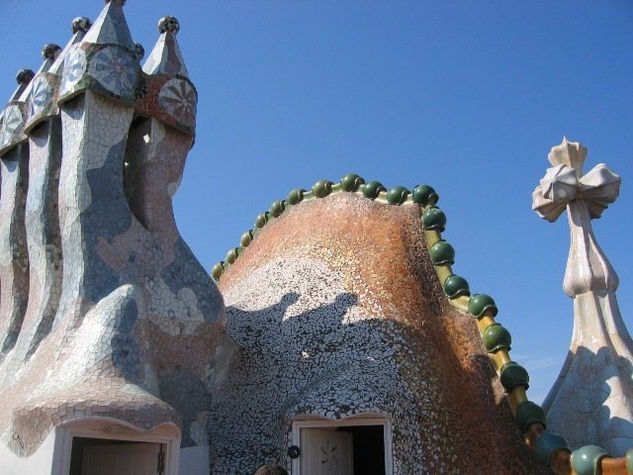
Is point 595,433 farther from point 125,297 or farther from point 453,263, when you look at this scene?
point 125,297

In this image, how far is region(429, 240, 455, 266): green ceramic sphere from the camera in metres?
8.27

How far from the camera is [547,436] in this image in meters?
6.54

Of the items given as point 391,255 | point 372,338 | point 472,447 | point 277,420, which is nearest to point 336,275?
point 391,255

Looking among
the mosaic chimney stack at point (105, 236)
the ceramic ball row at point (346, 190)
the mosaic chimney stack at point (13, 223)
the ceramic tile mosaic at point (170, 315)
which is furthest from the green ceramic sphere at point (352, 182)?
the mosaic chimney stack at point (13, 223)

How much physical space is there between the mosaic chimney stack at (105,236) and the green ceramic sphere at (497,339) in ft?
9.37

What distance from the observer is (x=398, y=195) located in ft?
29.4

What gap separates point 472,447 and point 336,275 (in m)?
2.54

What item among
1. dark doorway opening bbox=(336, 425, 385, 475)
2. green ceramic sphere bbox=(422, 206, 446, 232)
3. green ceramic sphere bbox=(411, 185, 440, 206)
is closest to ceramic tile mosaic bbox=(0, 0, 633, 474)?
green ceramic sphere bbox=(422, 206, 446, 232)

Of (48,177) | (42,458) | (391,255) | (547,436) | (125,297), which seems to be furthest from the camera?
(391,255)

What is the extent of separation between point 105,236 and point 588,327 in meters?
5.18

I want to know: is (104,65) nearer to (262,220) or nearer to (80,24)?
(80,24)

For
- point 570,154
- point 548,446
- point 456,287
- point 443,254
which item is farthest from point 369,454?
point 570,154

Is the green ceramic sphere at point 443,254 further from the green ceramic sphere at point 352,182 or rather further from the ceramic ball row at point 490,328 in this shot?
the green ceramic sphere at point 352,182

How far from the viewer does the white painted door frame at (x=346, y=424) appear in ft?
20.5
